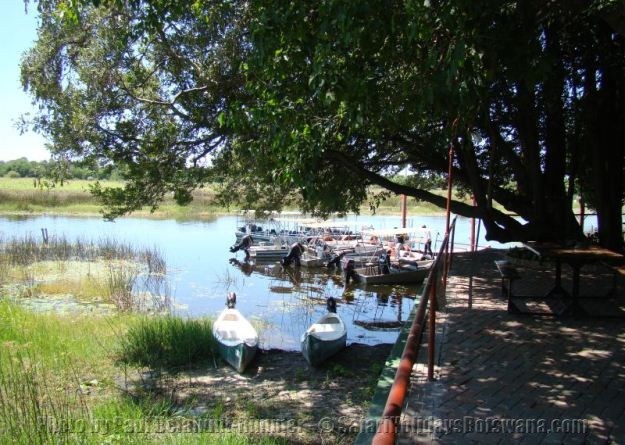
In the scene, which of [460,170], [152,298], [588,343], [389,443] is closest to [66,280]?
[152,298]

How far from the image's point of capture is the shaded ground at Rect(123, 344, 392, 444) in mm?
7098

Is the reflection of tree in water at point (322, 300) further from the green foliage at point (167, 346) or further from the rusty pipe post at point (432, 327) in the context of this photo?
the rusty pipe post at point (432, 327)

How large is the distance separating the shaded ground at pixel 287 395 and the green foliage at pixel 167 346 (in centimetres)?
50

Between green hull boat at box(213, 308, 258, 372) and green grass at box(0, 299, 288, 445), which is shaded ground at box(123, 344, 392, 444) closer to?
green hull boat at box(213, 308, 258, 372)

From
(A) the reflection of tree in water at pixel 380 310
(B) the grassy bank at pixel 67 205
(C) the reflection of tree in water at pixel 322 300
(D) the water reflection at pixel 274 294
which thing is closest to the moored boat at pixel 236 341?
(D) the water reflection at pixel 274 294

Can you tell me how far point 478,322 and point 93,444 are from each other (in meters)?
4.83

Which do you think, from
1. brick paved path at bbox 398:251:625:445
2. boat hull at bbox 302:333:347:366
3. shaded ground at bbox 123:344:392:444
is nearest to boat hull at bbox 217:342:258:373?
shaded ground at bbox 123:344:392:444

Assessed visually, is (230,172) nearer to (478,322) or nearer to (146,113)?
(146,113)

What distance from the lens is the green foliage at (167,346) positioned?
9883 millimetres

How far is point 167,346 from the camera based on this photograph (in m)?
10.4

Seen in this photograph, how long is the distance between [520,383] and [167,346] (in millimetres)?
7164

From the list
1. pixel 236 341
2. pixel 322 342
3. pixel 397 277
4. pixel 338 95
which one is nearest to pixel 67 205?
pixel 397 277

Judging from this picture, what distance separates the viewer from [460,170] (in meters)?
14.8

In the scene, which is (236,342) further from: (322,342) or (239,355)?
(322,342)
